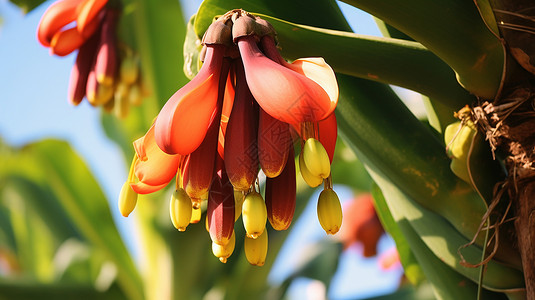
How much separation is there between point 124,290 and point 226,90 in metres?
1.67

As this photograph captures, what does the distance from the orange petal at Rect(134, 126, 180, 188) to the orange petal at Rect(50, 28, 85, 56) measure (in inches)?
22.2

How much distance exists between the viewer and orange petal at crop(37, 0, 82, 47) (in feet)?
3.38

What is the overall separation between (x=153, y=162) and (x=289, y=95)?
15 cm

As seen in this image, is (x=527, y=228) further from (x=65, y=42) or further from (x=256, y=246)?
(x=65, y=42)

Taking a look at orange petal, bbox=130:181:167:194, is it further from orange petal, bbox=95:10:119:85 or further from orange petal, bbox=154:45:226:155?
orange petal, bbox=95:10:119:85

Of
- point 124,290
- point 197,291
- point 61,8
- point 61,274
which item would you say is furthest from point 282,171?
point 61,274

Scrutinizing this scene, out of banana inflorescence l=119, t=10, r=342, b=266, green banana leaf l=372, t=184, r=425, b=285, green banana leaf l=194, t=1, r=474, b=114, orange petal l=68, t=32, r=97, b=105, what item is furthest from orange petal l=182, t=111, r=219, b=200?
orange petal l=68, t=32, r=97, b=105

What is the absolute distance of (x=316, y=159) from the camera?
54 cm

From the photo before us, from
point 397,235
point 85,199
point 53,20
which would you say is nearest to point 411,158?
point 397,235

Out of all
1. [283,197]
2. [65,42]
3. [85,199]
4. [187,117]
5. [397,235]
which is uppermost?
[65,42]

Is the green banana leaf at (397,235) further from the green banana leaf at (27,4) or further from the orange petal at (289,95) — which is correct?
the green banana leaf at (27,4)

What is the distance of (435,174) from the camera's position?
2.58 ft

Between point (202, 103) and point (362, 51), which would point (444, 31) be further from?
point (202, 103)

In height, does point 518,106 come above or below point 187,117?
below
